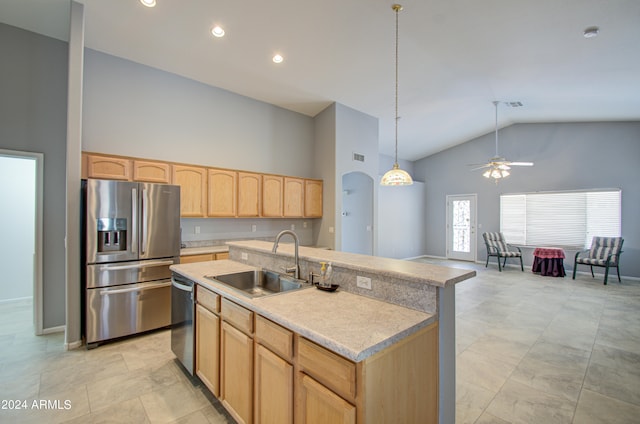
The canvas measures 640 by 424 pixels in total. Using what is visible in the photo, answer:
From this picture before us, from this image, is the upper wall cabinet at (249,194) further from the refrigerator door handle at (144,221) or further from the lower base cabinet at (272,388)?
the lower base cabinet at (272,388)

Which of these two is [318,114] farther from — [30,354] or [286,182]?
[30,354]

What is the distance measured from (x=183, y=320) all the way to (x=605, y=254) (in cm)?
836

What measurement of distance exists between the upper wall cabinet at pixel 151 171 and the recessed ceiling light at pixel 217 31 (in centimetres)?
181

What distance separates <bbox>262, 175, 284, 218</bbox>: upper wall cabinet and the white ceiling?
5.11ft

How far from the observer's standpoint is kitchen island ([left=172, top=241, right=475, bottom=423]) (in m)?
1.20

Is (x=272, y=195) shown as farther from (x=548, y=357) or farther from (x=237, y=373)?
(x=548, y=357)

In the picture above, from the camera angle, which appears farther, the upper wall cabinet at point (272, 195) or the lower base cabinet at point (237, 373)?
the upper wall cabinet at point (272, 195)

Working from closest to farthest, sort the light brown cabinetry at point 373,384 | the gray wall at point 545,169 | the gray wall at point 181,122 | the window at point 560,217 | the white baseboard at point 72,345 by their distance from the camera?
the light brown cabinetry at point 373,384, the white baseboard at point 72,345, the gray wall at point 181,122, the gray wall at point 545,169, the window at point 560,217

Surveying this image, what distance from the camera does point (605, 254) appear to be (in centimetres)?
629

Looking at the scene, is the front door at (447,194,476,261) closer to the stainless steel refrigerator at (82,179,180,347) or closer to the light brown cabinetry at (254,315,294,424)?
the stainless steel refrigerator at (82,179,180,347)

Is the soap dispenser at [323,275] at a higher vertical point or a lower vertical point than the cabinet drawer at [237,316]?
higher

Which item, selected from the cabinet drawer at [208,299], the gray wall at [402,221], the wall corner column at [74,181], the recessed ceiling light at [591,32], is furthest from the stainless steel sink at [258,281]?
the gray wall at [402,221]

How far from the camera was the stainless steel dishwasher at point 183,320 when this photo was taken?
2416mm

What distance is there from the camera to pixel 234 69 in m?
4.38
